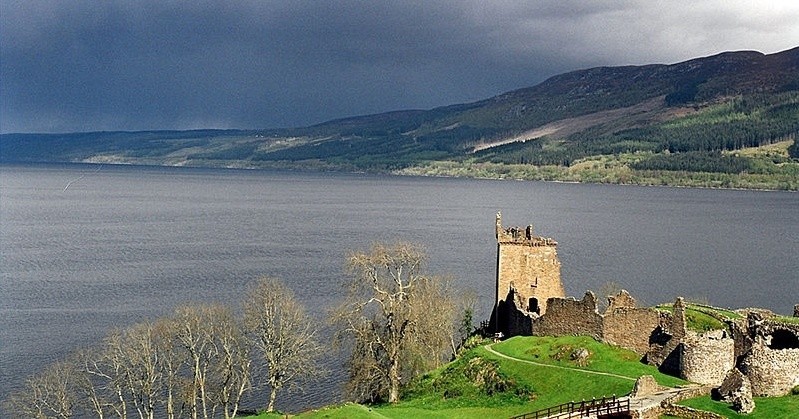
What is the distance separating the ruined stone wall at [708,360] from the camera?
44469mm

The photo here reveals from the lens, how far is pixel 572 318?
54281 millimetres

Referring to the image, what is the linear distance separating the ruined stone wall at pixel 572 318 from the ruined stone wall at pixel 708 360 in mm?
8073

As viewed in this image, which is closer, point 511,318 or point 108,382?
point 511,318

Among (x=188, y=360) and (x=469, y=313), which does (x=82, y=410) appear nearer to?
(x=188, y=360)

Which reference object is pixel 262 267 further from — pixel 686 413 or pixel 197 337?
pixel 686 413

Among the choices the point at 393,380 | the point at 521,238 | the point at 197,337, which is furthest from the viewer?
the point at 521,238

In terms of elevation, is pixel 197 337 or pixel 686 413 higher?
pixel 686 413

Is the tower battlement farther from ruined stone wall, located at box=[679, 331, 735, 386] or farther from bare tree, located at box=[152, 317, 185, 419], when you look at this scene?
bare tree, located at box=[152, 317, 185, 419]

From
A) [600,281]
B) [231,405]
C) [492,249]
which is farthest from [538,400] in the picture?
[492,249]

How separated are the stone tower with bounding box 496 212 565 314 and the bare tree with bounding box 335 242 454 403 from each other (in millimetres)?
6382

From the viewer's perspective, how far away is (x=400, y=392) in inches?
2261

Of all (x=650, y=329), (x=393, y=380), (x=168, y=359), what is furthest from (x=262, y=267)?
(x=650, y=329)

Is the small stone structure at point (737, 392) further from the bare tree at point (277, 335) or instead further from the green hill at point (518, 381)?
the bare tree at point (277, 335)

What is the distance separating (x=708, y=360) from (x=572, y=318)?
11091mm
